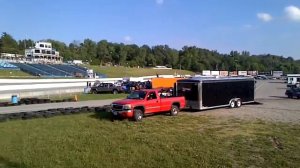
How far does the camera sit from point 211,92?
86.2 ft

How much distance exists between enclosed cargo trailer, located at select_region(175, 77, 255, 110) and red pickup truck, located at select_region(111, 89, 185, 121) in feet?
5.86

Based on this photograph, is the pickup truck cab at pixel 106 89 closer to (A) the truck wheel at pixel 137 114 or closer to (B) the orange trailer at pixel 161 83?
(B) the orange trailer at pixel 161 83

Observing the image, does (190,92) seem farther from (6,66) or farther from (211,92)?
(6,66)

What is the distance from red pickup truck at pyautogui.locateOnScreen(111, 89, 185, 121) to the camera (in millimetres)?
20422

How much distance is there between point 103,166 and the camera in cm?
1050

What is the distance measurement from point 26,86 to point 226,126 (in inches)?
1509

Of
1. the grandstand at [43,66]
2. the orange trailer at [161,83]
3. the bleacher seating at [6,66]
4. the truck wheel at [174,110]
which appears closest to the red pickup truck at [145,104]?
the truck wheel at [174,110]

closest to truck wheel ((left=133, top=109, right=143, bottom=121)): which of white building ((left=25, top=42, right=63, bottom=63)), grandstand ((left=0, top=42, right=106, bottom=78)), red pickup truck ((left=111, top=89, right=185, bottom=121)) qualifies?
red pickup truck ((left=111, top=89, right=185, bottom=121))

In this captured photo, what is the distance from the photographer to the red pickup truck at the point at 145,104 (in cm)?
2042

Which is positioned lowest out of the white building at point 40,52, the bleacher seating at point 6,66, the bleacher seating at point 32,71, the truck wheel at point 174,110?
the truck wheel at point 174,110

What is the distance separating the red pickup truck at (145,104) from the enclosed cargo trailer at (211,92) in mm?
1787

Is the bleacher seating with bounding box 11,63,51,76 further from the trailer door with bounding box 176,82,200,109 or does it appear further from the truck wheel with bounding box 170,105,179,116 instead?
the truck wheel with bounding box 170,105,179,116

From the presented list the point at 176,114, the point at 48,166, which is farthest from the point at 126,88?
the point at 48,166

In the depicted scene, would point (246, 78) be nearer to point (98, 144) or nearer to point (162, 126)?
point (162, 126)
